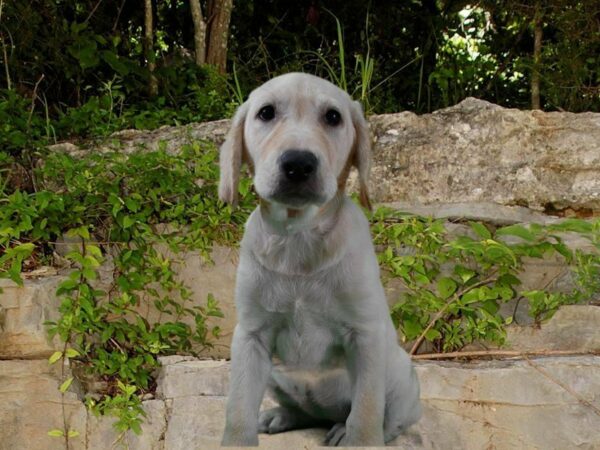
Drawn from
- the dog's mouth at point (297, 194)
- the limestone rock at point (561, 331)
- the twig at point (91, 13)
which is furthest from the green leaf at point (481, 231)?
the twig at point (91, 13)

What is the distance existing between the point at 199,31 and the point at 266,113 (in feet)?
17.5

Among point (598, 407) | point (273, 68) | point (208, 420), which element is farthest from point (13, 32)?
point (598, 407)

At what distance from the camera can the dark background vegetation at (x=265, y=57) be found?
6.69 m

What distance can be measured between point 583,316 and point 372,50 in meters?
4.73

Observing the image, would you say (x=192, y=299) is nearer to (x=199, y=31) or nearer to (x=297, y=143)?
(x=297, y=143)

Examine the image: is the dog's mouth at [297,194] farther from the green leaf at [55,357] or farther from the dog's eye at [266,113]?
the green leaf at [55,357]

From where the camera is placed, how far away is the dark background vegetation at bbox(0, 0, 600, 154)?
22.0 ft

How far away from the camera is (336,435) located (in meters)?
2.64

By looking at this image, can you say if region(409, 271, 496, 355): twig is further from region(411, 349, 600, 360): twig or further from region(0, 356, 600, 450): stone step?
region(0, 356, 600, 450): stone step

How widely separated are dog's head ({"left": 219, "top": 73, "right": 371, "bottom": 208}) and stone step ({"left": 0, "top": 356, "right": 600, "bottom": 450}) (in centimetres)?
159

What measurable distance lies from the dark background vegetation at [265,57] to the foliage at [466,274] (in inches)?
63.2

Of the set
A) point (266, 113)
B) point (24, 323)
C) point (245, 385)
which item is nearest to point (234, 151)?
point (266, 113)

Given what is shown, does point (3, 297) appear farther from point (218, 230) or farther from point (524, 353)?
point (524, 353)

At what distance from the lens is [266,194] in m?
2.03
